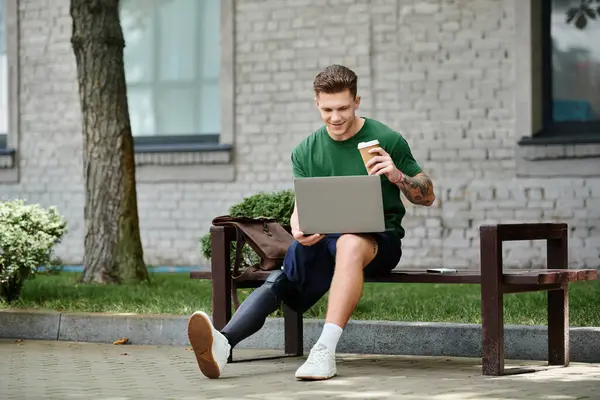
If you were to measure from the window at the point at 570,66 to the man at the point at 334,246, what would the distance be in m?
8.21

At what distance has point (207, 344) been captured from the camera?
21.9ft

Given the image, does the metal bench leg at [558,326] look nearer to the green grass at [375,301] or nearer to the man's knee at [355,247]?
the green grass at [375,301]

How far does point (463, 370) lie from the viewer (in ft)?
23.3

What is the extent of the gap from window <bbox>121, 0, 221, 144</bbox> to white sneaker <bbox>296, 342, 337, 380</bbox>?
10253 millimetres

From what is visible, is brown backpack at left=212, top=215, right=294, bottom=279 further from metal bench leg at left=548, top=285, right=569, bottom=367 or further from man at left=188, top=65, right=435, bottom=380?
metal bench leg at left=548, top=285, right=569, bottom=367

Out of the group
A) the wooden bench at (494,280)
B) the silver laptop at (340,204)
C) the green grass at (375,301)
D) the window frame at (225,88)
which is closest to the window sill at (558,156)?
the green grass at (375,301)

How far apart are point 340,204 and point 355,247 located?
0.76 ft

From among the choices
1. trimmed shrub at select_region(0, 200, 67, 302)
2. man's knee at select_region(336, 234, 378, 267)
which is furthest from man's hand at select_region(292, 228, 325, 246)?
trimmed shrub at select_region(0, 200, 67, 302)

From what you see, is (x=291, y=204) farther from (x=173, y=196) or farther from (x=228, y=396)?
(x=173, y=196)

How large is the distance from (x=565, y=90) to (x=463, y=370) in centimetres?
847

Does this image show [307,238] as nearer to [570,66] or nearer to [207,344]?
[207,344]

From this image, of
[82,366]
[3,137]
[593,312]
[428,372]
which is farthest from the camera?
[3,137]

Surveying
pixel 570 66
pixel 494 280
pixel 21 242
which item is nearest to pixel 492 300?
pixel 494 280

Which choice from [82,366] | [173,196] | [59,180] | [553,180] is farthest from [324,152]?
[59,180]
